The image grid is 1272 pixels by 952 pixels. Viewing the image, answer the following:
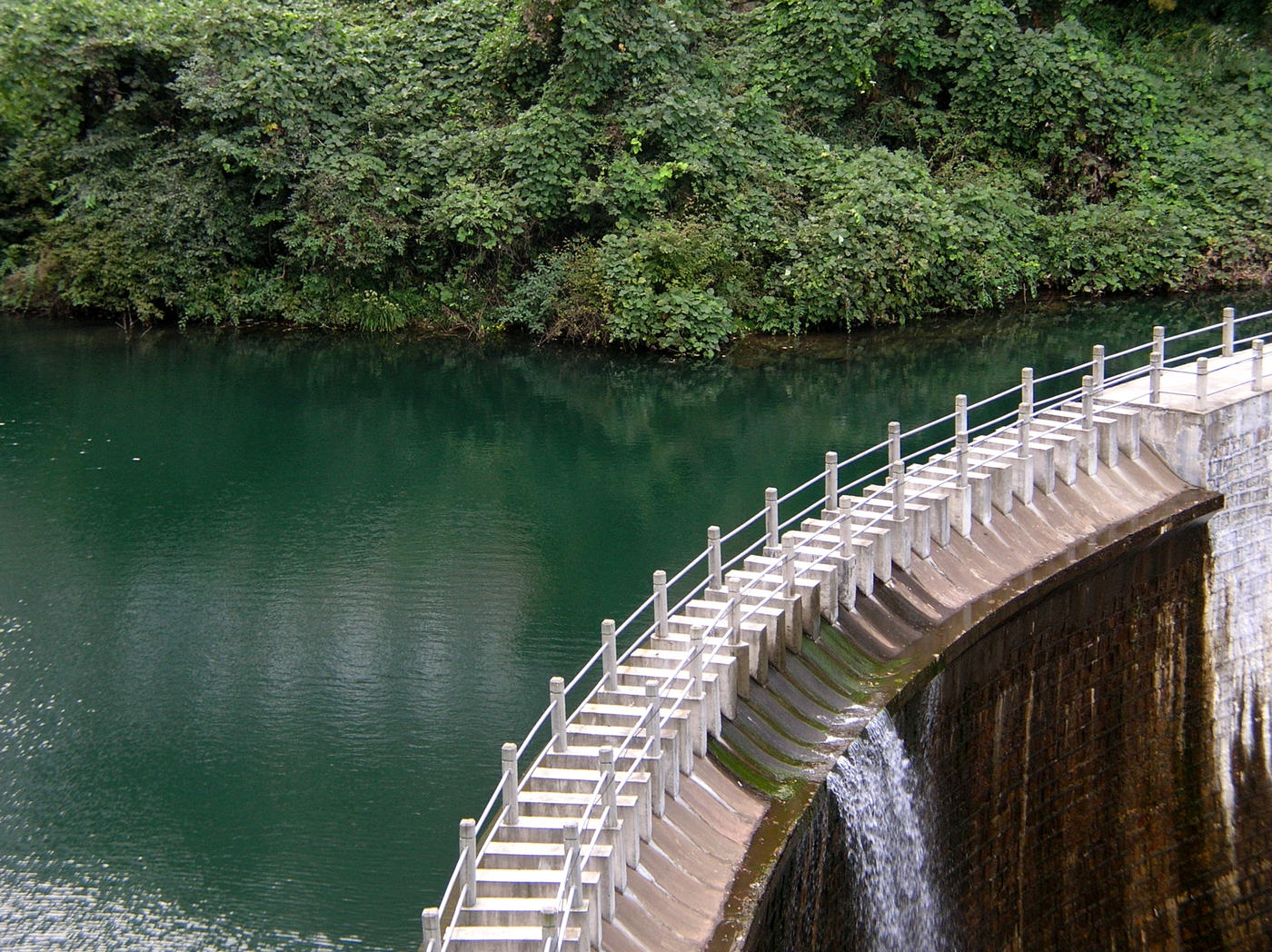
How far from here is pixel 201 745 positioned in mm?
17438

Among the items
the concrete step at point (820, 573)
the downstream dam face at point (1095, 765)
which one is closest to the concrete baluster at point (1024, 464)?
the downstream dam face at point (1095, 765)

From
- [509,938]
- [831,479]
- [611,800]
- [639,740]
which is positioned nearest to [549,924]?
[509,938]

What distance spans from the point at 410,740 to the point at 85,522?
34.0 ft

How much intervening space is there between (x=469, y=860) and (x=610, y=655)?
2.76 m

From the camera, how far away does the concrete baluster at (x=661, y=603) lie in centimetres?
1210

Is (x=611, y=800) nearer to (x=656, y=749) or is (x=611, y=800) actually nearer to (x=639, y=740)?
(x=656, y=749)

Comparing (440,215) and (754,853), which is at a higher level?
(440,215)

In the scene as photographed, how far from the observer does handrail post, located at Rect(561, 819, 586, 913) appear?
905 centimetres

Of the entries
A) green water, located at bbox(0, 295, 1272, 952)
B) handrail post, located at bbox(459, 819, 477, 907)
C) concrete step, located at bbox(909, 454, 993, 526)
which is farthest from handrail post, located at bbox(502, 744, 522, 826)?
concrete step, located at bbox(909, 454, 993, 526)

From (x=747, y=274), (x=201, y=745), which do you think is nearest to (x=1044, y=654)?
(x=201, y=745)

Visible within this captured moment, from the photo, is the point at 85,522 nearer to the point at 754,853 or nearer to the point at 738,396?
the point at 738,396

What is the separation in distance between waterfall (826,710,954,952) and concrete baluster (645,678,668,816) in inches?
61.7

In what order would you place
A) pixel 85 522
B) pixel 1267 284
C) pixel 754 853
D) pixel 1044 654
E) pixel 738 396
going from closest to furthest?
pixel 754 853 → pixel 1044 654 → pixel 85 522 → pixel 738 396 → pixel 1267 284

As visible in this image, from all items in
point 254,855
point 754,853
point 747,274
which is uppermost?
point 747,274
